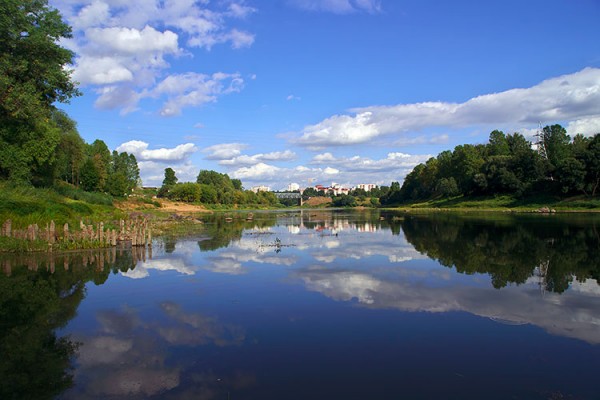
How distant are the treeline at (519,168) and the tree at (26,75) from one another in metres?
82.8

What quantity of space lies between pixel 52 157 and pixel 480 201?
302 ft

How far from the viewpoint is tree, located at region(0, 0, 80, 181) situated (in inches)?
1221

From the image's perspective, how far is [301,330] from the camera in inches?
416

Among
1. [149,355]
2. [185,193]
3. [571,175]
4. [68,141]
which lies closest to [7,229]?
[149,355]

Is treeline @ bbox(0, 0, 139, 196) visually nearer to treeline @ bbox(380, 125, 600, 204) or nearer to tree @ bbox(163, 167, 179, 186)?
treeline @ bbox(380, 125, 600, 204)

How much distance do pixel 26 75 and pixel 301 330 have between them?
35.1 meters

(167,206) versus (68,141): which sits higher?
(68,141)

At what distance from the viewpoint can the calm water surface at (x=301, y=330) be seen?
7.47 m

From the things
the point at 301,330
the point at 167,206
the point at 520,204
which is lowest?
the point at 301,330

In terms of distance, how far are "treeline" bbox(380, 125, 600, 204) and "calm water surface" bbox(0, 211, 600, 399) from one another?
68883mm

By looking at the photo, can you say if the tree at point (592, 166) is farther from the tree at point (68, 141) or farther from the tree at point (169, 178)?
the tree at point (169, 178)

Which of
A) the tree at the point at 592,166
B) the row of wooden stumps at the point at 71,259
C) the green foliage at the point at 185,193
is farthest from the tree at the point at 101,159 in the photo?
the tree at the point at 592,166

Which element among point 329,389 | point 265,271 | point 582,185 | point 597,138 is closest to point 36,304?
point 265,271

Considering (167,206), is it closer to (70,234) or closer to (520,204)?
(520,204)
